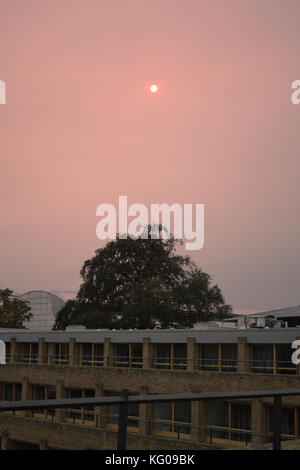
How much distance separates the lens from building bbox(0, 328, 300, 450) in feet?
111

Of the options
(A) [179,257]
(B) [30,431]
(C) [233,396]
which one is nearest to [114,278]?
(A) [179,257]

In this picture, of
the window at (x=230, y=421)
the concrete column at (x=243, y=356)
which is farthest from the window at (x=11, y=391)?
the concrete column at (x=243, y=356)

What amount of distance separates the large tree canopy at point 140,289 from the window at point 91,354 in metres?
21.8

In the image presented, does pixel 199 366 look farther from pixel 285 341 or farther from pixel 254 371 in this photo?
pixel 285 341

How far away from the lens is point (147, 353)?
40.2 meters

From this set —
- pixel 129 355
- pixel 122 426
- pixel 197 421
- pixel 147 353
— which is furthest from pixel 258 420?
pixel 122 426

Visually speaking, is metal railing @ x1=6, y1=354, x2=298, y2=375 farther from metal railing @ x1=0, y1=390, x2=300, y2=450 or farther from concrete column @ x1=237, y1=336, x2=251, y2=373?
metal railing @ x1=0, y1=390, x2=300, y2=450

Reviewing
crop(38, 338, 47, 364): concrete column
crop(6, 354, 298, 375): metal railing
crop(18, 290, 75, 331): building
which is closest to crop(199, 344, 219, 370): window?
crop(6, 354, 298, 375): metal railing

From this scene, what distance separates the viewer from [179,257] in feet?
250

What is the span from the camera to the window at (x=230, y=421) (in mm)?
33688

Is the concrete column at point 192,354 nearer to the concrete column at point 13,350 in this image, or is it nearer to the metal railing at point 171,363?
the metal railing at point 171,363

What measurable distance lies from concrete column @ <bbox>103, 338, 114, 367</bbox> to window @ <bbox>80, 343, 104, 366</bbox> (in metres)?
1.03
